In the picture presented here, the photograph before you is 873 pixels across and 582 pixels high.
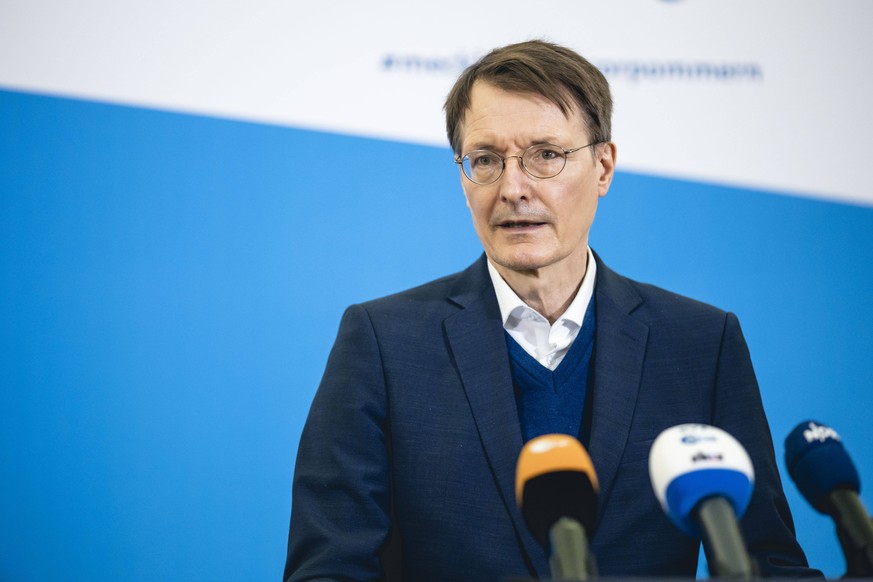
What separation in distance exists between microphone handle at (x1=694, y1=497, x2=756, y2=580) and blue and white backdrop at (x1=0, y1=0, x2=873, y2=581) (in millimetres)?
1761

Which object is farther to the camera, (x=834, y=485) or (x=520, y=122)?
(x=520, y=122)

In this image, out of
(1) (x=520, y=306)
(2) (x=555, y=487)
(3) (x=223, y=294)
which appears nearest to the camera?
(2) (x=555, y=487)

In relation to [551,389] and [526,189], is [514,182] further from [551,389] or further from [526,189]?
[551,389]

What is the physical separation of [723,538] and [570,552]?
0.51 feet

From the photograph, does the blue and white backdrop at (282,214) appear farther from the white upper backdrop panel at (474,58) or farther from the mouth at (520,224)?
the mouth at (520,224)

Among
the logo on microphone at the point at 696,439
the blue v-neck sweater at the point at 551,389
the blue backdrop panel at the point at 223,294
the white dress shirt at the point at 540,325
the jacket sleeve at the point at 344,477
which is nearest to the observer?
the logo on microphone at the point at 696,439

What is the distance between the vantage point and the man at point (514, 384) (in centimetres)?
161

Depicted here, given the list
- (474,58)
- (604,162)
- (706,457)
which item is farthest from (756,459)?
(474,58)

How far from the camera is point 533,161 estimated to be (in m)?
1.77

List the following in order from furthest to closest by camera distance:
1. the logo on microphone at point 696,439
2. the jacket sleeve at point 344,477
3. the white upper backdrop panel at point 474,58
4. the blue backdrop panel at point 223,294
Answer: the white upper backdrop panel at point 474,58 → the blue backdrop panel at point 223,294 → the jacket sleeve at point 344,477 → the logo on microphone at point 696,439

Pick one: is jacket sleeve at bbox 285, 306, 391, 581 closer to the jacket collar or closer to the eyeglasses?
the jacket collar

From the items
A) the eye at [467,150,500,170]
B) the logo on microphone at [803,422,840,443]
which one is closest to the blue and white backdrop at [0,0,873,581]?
the eye at [467,150,500,170]

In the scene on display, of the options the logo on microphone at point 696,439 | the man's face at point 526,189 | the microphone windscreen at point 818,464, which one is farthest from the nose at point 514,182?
the logo on microphone at point 696,439

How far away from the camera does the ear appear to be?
1.89m
